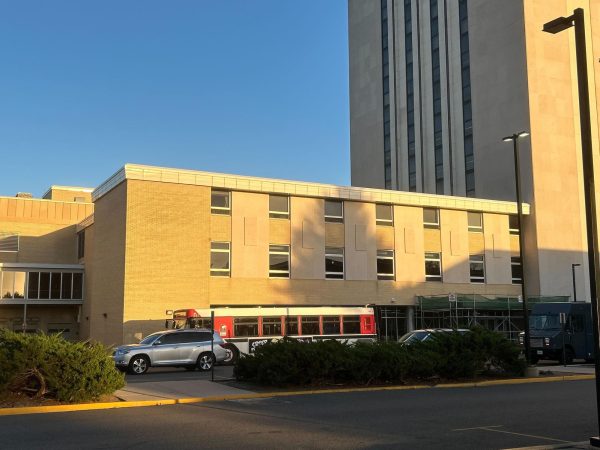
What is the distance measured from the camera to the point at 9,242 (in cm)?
5022

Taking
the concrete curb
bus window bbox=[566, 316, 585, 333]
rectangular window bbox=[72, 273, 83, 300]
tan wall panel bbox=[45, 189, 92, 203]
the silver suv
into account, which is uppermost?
tan wall panel bbox=[45, 189, 92, 203]

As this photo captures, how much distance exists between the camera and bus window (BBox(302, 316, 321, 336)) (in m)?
32.0

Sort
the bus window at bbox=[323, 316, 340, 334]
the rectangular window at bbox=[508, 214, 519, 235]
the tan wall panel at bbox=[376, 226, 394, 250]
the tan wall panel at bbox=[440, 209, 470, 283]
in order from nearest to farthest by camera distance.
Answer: the bus window at bbox=[323, 316, 340, 334] < the tan wall panel at bbox=[376, 226, 394, 250] < the tan wall panel at bbox=[440, 209, 470, 283] < the rectangular window at bbox=[508, 214, 519, 235]

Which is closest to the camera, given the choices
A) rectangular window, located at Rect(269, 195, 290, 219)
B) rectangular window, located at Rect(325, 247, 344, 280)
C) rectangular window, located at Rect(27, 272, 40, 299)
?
rectangular window, located at Rect(269, 195, 290, 219)

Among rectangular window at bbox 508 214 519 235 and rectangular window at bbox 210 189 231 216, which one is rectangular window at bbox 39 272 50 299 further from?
rectangular window at bbox 508 214 519 235

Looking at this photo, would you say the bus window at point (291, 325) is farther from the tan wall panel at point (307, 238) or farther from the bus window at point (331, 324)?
the tan wall panel at point (307, 238)

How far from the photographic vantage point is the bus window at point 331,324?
32.5 metres

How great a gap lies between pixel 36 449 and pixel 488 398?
414 inches

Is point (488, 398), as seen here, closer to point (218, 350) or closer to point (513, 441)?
point (513, 441)

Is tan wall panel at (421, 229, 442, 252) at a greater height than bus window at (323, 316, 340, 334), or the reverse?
tan wall panel at (421, 229, 442, 252)

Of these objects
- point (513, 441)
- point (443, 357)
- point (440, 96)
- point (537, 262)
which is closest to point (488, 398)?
point (443, 357)

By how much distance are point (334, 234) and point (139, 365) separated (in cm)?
1895

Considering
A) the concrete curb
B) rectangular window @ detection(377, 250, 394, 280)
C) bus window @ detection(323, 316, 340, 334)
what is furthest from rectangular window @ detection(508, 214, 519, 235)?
the concrete curb

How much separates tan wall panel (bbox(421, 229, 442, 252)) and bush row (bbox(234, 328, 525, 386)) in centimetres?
2352
